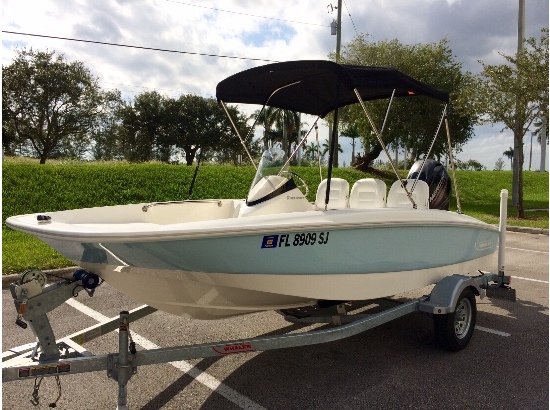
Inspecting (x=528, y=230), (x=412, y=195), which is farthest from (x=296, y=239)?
(x=528, y=230)

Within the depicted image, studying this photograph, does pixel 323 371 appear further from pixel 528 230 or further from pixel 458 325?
pixel 528 230

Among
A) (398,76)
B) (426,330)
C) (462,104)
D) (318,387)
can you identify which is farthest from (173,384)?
(462,104)

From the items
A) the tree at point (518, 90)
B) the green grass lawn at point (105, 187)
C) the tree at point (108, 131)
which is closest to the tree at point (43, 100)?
the tree at point (108, 131)

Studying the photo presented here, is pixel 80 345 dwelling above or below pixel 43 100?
below

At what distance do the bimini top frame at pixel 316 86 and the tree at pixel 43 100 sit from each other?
22.5 metres

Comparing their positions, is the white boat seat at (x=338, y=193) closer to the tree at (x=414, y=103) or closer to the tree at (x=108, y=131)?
the tree at (x=414, y=103)

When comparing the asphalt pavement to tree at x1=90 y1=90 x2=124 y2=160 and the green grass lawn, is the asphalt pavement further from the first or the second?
tree at x1=90 y1=90 x2=124 y2=160

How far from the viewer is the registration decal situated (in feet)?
10.0

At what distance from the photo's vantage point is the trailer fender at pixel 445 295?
384 cm

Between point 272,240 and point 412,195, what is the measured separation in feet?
7.42

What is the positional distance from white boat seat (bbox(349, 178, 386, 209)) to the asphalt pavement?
4.09ft

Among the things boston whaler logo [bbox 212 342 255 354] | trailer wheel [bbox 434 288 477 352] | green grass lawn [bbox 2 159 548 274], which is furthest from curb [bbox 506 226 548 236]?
boston whaler logo [bbox 212 342 255 354]

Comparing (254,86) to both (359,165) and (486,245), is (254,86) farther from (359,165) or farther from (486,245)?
(359,165)

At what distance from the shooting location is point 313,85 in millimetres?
4539
